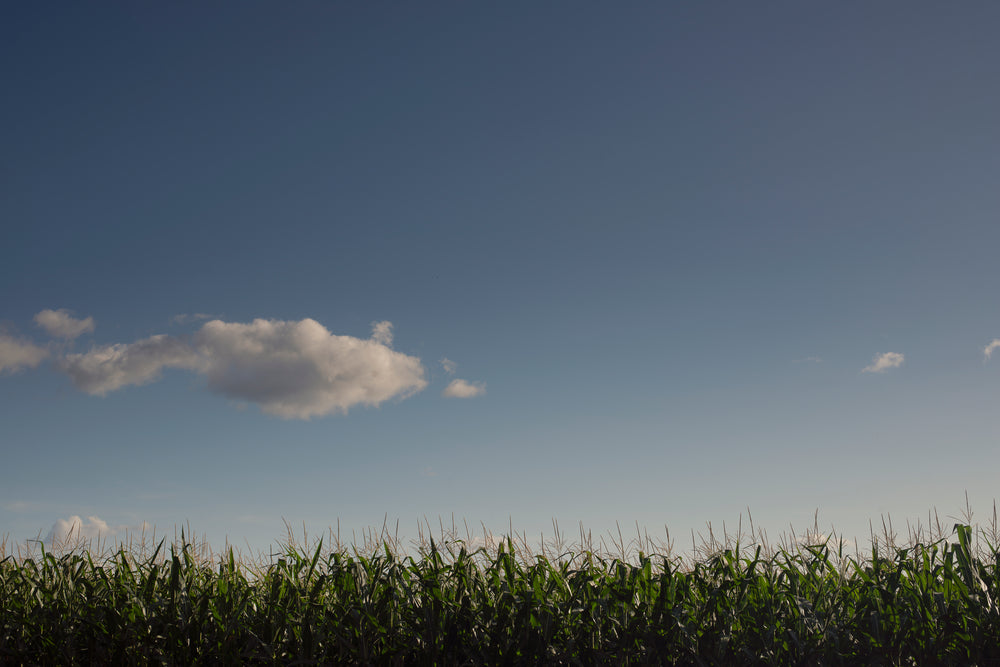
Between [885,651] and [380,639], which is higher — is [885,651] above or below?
below

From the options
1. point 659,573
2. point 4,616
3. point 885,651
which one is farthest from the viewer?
point 4,616

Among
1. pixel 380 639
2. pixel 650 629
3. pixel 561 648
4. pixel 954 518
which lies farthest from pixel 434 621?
pixel 954 518

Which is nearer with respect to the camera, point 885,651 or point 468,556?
point 885,651

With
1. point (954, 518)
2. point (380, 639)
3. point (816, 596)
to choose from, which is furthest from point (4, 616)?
point (954, 518)

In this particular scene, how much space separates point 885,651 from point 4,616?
857 cm

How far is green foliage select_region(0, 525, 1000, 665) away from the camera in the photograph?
18.5ft

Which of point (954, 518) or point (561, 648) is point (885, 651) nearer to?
point (954, 518)

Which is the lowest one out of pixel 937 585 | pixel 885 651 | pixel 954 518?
pixel 885 651

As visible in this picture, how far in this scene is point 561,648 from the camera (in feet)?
19.6

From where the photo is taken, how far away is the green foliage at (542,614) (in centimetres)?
563

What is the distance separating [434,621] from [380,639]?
53 centimetres

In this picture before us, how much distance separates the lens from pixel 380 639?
614 cm

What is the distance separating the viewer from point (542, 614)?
6.01 meters

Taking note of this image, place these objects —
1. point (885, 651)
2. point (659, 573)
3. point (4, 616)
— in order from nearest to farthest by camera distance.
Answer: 1. point (885, 651)
2. point (659, 573)
3. point (4, 616)
